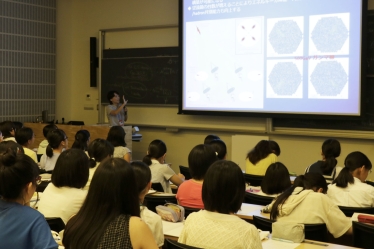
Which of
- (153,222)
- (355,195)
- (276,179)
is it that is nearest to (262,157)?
(276,179)

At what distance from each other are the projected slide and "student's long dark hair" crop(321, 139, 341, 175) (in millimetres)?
1846

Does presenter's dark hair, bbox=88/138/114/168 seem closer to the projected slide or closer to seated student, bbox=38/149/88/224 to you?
seated student, bbox=38/149/88/224

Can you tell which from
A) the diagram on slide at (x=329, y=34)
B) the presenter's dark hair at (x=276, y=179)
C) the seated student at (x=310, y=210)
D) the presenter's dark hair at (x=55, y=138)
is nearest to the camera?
the seated student at (x=310, y=210)

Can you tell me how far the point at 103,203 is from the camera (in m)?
2.06

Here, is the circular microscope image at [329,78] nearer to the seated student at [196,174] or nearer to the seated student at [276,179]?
the seated student at [276,179]

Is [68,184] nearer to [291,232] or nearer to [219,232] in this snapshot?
[219,232]

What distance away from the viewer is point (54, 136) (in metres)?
5.72

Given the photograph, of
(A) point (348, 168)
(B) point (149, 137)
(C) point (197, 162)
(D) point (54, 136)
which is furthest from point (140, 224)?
(B) point (149, 137)

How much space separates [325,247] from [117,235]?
145 centimetres

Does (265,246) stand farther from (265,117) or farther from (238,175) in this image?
(265,117)

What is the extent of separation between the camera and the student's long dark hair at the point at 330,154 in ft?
17.3

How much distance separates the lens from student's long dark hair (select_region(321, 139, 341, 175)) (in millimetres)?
5285

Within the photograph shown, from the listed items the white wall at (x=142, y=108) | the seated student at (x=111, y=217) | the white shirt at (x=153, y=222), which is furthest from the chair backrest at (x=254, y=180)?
the seated student at (x=111, y=217)

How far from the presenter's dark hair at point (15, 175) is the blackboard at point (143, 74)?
21.6 feet
